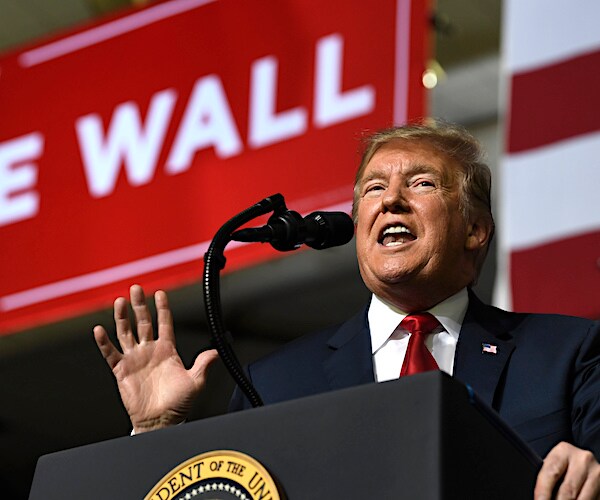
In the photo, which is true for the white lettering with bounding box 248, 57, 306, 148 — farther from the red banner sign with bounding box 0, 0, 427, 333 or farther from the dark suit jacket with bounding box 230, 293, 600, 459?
the dark suit jacket with bounding box 230, 293, 600, 459

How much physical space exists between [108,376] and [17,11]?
5.91 ft

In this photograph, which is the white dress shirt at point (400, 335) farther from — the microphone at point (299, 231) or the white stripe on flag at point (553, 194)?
the white stripe on flag at point (553, 194)

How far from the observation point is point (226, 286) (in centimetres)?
471

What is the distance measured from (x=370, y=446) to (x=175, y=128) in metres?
2.79

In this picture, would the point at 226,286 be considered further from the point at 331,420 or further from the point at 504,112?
the point at 331,420

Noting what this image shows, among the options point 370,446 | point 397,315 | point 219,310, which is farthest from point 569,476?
point 397,315

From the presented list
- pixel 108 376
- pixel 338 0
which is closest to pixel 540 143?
pixel 338 0

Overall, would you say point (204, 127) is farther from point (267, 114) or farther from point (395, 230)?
point (395, 230)

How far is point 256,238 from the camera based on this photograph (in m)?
1.33

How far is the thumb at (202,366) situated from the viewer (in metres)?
1.41

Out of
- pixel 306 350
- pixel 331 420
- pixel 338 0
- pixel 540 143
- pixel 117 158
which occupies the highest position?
pixel 338 0

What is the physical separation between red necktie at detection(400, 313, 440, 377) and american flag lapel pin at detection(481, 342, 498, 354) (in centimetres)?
7

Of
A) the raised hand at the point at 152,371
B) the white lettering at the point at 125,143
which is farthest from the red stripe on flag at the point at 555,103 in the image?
the raised hand at the point at 152,371

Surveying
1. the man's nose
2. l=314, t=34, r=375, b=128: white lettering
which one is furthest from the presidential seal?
l=314, t=34, r=375, b=128: white lettering
